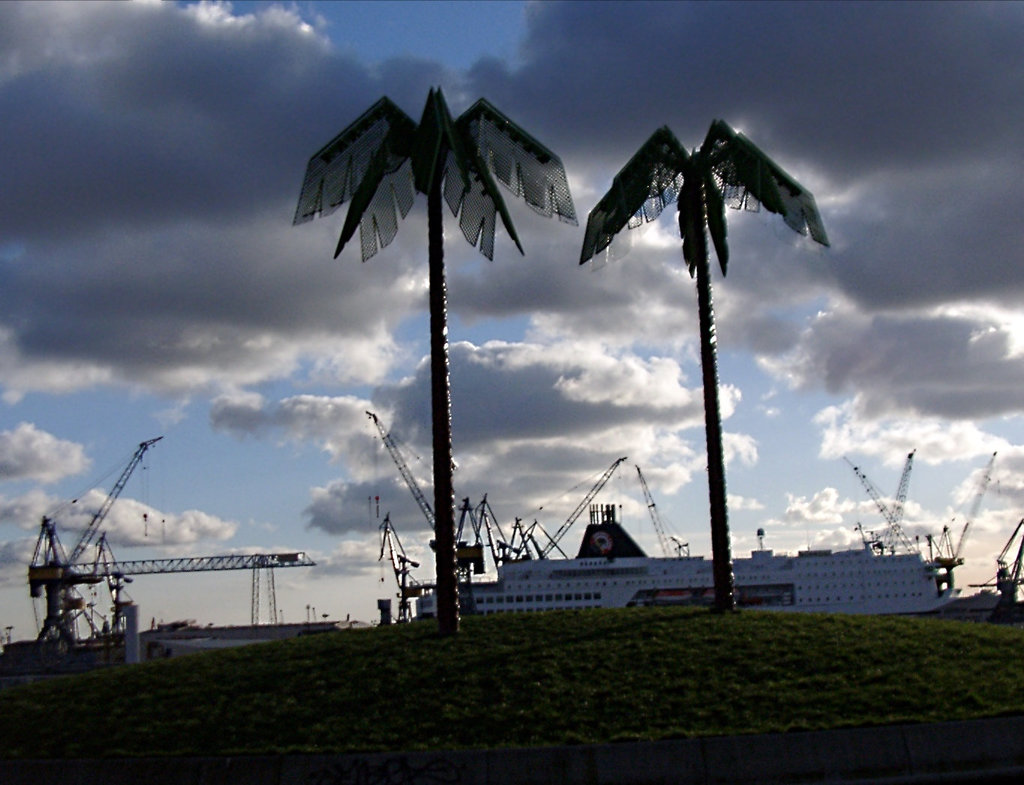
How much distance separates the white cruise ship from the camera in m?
116

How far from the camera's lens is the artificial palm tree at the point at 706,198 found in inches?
1540

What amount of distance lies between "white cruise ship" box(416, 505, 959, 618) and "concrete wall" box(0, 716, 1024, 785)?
88.3 meters

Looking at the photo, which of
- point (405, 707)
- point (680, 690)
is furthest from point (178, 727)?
point (680, 690)

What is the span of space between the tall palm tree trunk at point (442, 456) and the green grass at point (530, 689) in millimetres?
1203

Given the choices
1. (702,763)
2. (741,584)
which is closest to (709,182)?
(702,763)

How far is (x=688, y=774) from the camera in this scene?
2416 centimetres

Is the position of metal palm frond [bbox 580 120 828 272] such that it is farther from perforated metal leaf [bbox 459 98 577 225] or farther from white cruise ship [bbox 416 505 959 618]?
white cruise ship [bbox 416 505 959 618]

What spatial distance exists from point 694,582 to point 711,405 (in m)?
86.9

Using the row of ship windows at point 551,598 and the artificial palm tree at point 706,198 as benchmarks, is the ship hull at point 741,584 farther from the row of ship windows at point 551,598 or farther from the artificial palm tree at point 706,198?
the artificial palm tree at point 706,198

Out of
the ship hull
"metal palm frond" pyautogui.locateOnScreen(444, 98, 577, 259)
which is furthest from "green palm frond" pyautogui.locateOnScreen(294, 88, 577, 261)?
the ship hull

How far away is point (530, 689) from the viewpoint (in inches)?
1129

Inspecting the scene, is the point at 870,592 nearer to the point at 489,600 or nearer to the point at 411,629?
the point at 489,600

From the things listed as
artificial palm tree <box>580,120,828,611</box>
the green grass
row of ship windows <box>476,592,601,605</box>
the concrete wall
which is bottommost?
row of ship windows <box>476,592,601,605</box>

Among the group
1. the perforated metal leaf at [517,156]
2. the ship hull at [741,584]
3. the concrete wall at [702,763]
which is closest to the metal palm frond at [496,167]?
the perforated metal leaf at [517,156]
